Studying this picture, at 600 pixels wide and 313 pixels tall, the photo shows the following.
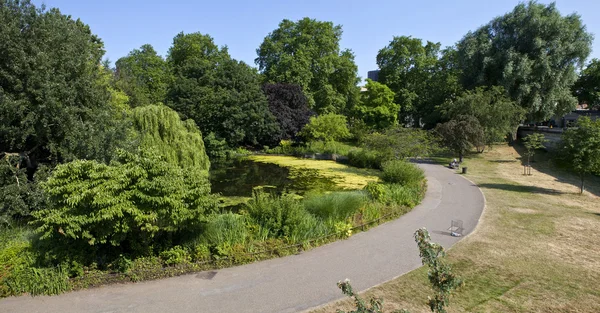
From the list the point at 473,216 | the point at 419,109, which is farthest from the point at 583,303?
the point at 419,109

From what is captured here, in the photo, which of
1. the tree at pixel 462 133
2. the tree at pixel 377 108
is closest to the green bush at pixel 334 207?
the tree at pixel 462 133

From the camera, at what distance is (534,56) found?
33.0m

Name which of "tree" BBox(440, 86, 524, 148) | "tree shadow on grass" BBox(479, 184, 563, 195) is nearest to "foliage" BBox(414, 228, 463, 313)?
"tree shadow on grass" BBox(479, 184, 563, 195)

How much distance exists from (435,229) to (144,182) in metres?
9.61

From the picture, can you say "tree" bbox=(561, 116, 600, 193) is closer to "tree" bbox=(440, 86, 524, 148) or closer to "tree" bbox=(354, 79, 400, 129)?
"tree" bbox=(440, 86, 524, 148)

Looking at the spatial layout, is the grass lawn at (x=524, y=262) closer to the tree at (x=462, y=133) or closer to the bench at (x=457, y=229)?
the bench at (x=457, y=229)

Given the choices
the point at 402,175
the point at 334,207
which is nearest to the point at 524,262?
the point at 334,207

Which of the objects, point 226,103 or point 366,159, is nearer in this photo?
point 366,159

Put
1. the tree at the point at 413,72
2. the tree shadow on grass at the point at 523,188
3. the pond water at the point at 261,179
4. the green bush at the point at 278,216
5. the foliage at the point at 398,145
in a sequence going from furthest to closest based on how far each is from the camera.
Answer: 1. the tree at the point at 413,72
2. the foliage at the point at 398,145
3. the pond water at the point at 261,179
4. the tree shadow on grass at the point at 523,188
5. the green bush at the point at 278,216

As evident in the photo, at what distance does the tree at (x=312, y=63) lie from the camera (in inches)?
1756

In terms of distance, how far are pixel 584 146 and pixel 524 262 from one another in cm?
1155

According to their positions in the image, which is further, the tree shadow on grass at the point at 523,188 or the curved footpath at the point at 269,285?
the tree shadow on grass at the point at 523,188

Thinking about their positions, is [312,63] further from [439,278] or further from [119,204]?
[439,278]

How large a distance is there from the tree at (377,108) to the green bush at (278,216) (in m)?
32.7
